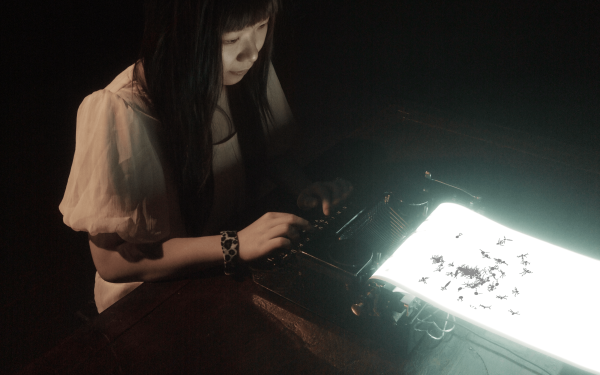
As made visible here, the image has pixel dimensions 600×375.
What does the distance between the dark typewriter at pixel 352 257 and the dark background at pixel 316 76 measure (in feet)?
2.06

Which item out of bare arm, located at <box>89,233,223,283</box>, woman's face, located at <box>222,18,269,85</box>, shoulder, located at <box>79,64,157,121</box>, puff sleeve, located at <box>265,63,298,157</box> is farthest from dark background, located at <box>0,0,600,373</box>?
bare arm, located at <box>89,233,223,283</box>

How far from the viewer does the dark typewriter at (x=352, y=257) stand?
3.10 ft

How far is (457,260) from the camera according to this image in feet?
3.38

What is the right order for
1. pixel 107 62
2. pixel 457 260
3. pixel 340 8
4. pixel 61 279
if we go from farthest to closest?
pixel 340 8
pixel 61 279
pixel 107 62
pixel 457 260

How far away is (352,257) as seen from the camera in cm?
98

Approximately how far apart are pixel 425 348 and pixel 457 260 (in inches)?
8.9

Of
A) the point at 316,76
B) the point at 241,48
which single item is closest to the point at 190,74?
the point at 241,48

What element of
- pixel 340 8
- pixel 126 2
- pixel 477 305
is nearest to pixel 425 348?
pixel 477 305

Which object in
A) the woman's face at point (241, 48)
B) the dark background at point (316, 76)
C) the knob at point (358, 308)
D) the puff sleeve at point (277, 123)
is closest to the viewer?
the knob at point (358, 308)

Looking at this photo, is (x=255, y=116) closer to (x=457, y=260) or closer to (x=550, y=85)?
(x=457, y=260)

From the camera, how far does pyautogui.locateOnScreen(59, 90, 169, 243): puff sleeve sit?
3.28 ft

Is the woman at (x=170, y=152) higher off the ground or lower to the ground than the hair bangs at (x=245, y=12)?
lower

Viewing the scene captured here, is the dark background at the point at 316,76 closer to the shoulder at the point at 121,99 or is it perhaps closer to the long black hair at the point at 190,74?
the long black hair at the point at 190,74

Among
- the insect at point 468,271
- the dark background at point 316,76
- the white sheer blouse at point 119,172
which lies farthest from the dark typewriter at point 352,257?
the dark background at point 316,76
